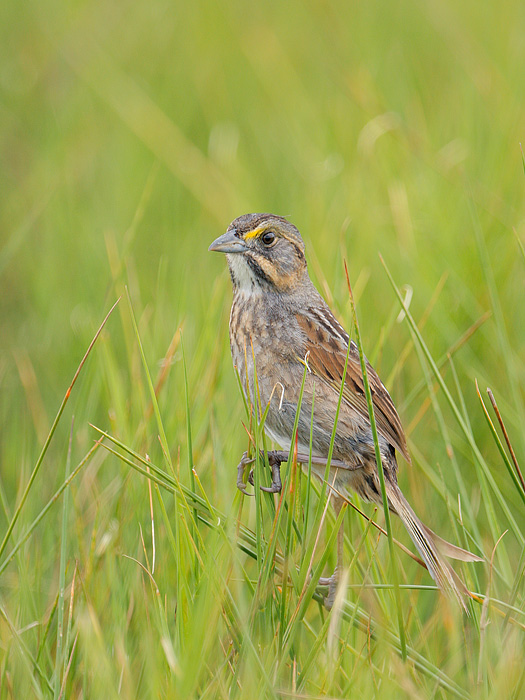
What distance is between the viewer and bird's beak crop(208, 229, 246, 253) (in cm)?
330

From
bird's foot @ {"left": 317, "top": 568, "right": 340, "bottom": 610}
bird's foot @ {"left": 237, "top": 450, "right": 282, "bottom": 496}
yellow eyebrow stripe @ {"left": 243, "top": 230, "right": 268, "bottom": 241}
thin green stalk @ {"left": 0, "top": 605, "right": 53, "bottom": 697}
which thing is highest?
yellow eyebrow stripe @ {"left": 243, "top": 230, "right": 268, "bottom": 241}

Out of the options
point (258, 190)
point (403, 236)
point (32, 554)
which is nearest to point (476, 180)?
point (403, 236)

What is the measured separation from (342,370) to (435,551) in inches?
30.2

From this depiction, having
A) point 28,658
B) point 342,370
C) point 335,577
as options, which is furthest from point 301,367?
point 28,658

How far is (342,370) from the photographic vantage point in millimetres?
3291

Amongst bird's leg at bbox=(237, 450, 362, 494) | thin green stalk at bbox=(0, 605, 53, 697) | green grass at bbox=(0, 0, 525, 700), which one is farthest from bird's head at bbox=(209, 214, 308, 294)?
thin green stalk at bbox=(0, 605, 53, 697)

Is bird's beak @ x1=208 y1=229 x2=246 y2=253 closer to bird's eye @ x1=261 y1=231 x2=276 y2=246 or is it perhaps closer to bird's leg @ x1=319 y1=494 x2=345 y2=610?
bird's eye @ x1=261 y1=231 x2=276 y2=246

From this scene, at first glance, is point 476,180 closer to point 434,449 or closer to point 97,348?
point 434,449

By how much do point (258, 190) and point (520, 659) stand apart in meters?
4.05

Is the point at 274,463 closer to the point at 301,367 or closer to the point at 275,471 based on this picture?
the point at 275,471

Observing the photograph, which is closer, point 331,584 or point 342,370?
point 331,584

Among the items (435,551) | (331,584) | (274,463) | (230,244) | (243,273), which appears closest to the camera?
(435,551)

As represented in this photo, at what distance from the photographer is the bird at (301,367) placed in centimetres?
314

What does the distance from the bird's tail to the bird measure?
0.04 feet
